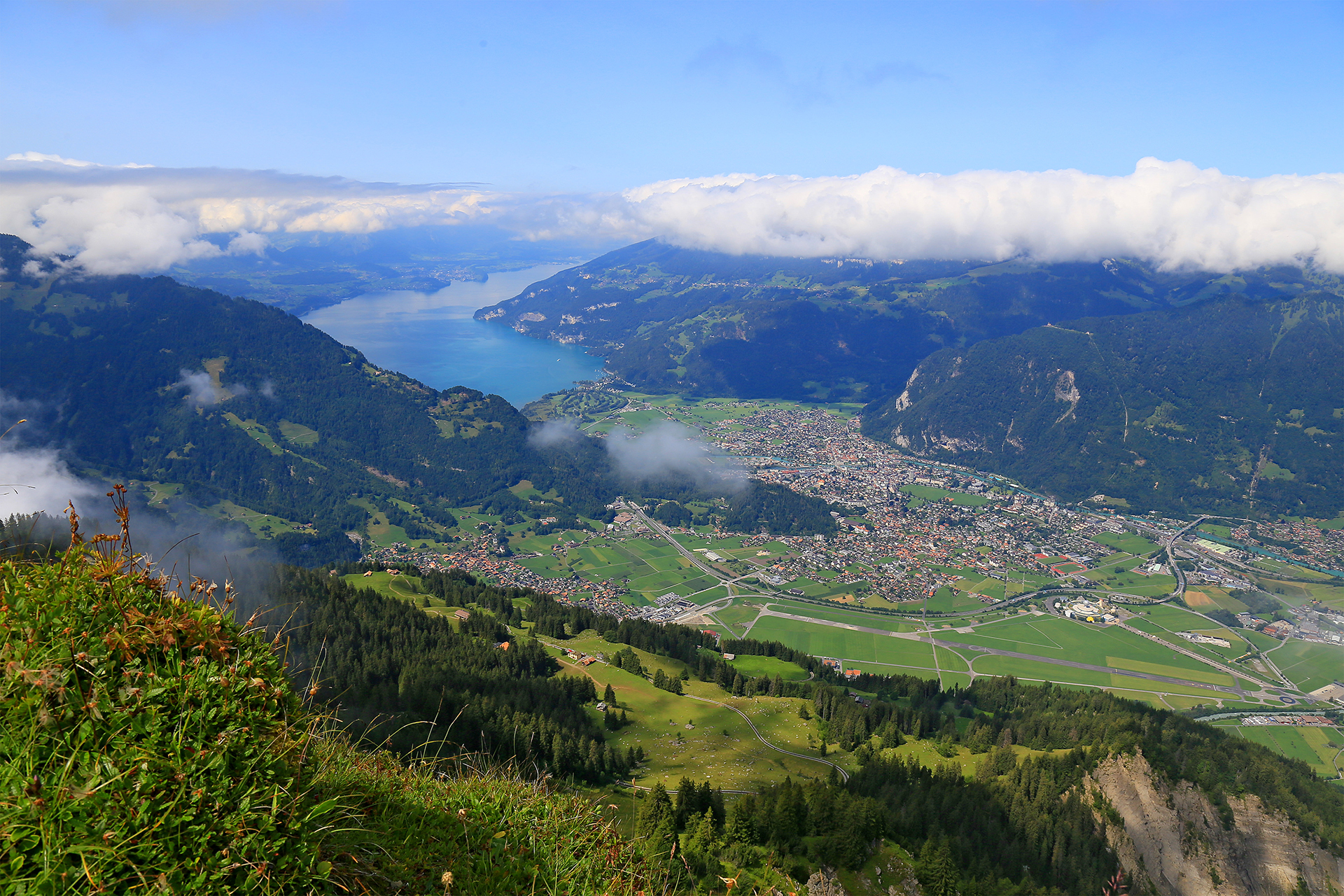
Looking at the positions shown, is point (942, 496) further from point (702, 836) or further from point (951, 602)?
point (702, 836)

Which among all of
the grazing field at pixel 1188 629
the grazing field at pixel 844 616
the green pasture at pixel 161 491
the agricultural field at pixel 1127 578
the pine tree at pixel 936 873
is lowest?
the grazing field at pixel 844 616

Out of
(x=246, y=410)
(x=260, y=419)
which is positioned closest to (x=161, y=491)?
(x=260, y=419)

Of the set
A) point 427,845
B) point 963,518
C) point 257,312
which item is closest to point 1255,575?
point 963,518

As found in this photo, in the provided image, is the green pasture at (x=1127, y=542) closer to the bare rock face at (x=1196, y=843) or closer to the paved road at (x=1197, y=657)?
the paved road at (x=1197, y=657)

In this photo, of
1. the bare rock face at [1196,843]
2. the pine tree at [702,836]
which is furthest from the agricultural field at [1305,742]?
the pine tree at [702,836]

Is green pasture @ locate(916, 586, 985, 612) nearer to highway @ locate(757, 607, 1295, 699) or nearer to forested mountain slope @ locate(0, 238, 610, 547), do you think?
highway @ locate(757, 607, 1295, 699)

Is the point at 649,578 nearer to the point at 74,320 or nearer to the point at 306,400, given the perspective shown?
the point at 306,400
